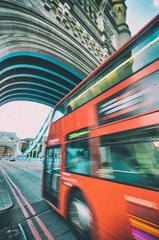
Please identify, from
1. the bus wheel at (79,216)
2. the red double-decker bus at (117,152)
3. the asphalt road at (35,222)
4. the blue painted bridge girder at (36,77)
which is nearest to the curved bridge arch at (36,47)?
the blue painted bridge girder at (36,77)

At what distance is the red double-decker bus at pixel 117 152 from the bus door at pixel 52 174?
0.15m

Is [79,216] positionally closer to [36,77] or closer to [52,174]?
[52,174]

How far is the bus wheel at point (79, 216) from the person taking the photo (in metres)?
1.86

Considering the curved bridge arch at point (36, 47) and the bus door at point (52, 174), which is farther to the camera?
the curved bridge arch at point (36, 47)

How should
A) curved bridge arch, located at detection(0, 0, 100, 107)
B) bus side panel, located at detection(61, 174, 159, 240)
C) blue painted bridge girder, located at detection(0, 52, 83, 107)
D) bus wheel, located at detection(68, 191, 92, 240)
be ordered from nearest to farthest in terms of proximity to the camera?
1. bus side panel, located at detection(61, 174, 159, 240)
2. bus wheel, located at detection(68, 191, 92, 240)
3. curved bridge arch, located at detection(0, 0, 100, 107)
4. blue painted bridge girder, located at detection(0, 52, 83, 107)

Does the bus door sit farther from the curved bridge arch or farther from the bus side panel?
the curved bridge arch

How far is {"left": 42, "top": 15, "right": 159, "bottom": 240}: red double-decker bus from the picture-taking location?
49.6 inches

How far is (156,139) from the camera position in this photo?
1.28 metres

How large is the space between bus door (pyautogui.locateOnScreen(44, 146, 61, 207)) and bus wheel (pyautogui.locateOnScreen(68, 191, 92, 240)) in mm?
709

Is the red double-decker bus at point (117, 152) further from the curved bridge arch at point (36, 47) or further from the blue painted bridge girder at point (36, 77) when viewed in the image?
the blue painted bridge girder at point (36, 77)

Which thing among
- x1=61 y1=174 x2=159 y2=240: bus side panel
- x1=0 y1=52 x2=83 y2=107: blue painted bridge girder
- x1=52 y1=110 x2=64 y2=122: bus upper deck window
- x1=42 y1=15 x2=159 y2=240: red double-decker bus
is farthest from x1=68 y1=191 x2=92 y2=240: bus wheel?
x1=0 y1=52 x2=83 y2=107: blue painted bridge girder

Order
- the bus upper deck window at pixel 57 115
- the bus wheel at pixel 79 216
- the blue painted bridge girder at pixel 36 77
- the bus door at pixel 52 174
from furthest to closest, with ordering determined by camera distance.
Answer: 1. the blue painted bridge girder at pixel 36 77
2. the bus upper deck window at pixel 57 115
3. the bus door at pixel 52 174
4. the bus wheel at pixel 79 216

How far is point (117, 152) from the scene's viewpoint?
1.61 metres

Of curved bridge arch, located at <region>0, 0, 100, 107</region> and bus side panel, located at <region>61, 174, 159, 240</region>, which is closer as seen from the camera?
bus side panel, located at <region>61, 174, 159, 240</region>
